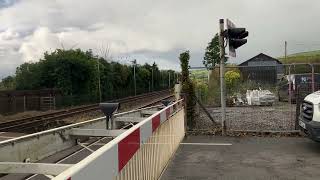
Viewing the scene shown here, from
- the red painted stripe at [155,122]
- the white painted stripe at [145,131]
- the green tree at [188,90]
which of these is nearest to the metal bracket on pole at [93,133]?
the white painted stripe at [145,131]

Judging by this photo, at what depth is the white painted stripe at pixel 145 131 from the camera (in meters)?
5.62

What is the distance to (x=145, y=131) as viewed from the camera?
589cm

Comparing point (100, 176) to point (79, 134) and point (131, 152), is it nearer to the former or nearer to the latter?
point (131, 152)

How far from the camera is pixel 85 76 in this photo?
50.4 metres

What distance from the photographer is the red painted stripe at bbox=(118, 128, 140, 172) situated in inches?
165

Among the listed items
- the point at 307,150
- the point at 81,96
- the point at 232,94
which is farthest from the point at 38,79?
the point at 307,150

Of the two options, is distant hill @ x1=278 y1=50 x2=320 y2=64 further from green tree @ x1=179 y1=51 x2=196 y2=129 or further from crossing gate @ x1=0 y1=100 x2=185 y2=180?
crossing gate @ x1=0 y1=100 x2=185 y2=180

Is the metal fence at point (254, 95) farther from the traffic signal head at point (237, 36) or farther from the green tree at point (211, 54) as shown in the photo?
the green tree at point (211, 54)

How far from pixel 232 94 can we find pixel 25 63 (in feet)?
117

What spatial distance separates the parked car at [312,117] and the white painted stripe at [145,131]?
5004 mm

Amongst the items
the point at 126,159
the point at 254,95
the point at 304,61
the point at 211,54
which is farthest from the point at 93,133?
the point at 211,54

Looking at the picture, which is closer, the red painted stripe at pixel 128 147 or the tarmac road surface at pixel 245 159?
the red painted stripe at pixel 128 147

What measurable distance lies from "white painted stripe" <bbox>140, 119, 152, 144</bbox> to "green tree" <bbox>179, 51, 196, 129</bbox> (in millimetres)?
8326

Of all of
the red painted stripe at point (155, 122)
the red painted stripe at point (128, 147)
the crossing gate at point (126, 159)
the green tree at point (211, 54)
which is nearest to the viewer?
the crossing gate at point (126, 159)
